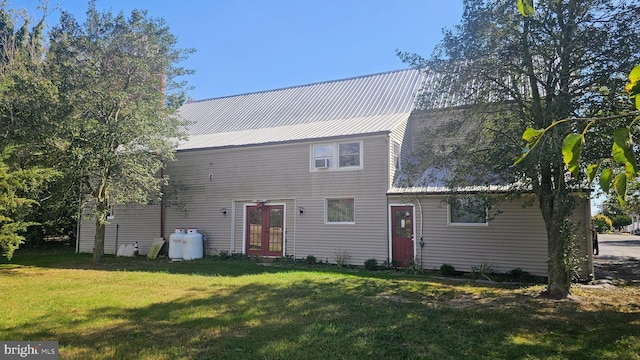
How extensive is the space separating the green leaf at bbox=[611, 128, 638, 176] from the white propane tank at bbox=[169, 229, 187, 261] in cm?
1556

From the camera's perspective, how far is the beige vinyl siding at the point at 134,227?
17062 mm

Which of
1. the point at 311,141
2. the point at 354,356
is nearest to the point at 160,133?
the point at 311,141

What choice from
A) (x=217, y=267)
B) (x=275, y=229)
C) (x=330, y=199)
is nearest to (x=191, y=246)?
(x=217, y=267)

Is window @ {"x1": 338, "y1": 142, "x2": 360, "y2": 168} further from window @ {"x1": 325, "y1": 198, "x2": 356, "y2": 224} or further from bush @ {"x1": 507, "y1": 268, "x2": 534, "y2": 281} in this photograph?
bush @ {"x1": 507, "y1": 268, "x2": 534, "y2": 281}

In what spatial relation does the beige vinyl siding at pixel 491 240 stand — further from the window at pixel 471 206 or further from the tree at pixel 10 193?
the tree at pixel 10 193

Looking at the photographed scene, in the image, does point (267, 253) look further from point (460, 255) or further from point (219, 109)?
point (219, 109)

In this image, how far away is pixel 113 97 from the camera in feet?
39.9

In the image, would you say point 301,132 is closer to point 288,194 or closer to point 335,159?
point 335,159

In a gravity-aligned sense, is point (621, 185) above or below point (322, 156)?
below

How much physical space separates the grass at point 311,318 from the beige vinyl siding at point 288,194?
3.14m

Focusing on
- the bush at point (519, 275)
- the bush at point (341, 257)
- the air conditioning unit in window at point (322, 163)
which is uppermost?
the air conditioning unit in window at point (322, 163)

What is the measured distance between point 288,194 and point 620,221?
4757 cm

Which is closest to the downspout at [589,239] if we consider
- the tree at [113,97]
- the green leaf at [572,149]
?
the green leaf at [572,149]

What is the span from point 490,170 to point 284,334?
574 cm
